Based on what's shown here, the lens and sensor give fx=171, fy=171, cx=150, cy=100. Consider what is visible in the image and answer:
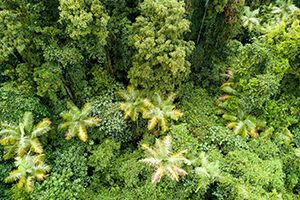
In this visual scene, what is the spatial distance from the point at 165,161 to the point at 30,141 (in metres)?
6.07

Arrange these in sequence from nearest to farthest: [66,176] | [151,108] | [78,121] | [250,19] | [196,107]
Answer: [66,176]
[151,108]
[78,121]
[196,107]
[250,19]

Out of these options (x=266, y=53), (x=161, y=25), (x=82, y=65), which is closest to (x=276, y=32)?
(x=266, y=53)

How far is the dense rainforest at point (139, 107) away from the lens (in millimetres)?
6805

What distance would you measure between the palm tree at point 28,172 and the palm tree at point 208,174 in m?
6.20

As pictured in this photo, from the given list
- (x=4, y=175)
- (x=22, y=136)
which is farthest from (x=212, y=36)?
(x=4, y=175)

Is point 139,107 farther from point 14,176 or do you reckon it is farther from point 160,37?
point 14,176

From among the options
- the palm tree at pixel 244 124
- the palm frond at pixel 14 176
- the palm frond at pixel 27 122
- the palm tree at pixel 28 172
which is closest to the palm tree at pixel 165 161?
the palm tree at pixel 244 124

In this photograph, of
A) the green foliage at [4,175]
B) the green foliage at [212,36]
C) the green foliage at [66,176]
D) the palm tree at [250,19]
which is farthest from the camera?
the palm tree at [250,19]

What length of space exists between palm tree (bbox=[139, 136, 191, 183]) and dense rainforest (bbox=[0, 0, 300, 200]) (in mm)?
41

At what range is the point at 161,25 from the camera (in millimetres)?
6969

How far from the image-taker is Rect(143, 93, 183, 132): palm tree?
778cm

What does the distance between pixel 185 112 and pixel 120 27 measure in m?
5.44

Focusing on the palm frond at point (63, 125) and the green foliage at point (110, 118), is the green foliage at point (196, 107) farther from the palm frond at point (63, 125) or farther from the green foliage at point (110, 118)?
the palm frond at point (63, 125)

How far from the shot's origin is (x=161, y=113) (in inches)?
314
